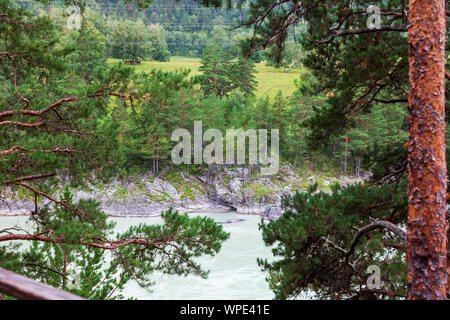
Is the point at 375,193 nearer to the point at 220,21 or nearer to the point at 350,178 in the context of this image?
the point at 350,178

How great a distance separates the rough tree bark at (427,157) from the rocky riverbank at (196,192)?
2124 centimetres

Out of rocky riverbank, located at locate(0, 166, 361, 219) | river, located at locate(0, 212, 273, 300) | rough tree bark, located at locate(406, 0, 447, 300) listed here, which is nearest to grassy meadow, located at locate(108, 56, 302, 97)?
rocky riverbank, located at locate(0, 166, 361, 219)

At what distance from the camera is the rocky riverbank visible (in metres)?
25.2

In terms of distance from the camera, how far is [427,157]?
3.00 metres

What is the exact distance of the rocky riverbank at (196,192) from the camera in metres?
25.2

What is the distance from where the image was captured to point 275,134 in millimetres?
31469

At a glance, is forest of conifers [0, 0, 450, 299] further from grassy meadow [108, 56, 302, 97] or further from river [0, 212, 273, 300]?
grassy meadow [108, 56, 302, 97]

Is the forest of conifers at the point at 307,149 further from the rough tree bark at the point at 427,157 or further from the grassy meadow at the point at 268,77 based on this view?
the grassy meadow at the point at 268,77

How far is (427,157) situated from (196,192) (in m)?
25.2

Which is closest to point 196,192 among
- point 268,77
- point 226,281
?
point 226,281

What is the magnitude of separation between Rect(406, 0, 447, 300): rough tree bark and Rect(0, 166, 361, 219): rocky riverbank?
21.2m

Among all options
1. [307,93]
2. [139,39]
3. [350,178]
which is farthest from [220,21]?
[307,93]

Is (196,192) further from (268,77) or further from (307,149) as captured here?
(268,77)

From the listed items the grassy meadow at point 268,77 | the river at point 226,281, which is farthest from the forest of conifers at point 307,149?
the grassy meadow at point 268,77
